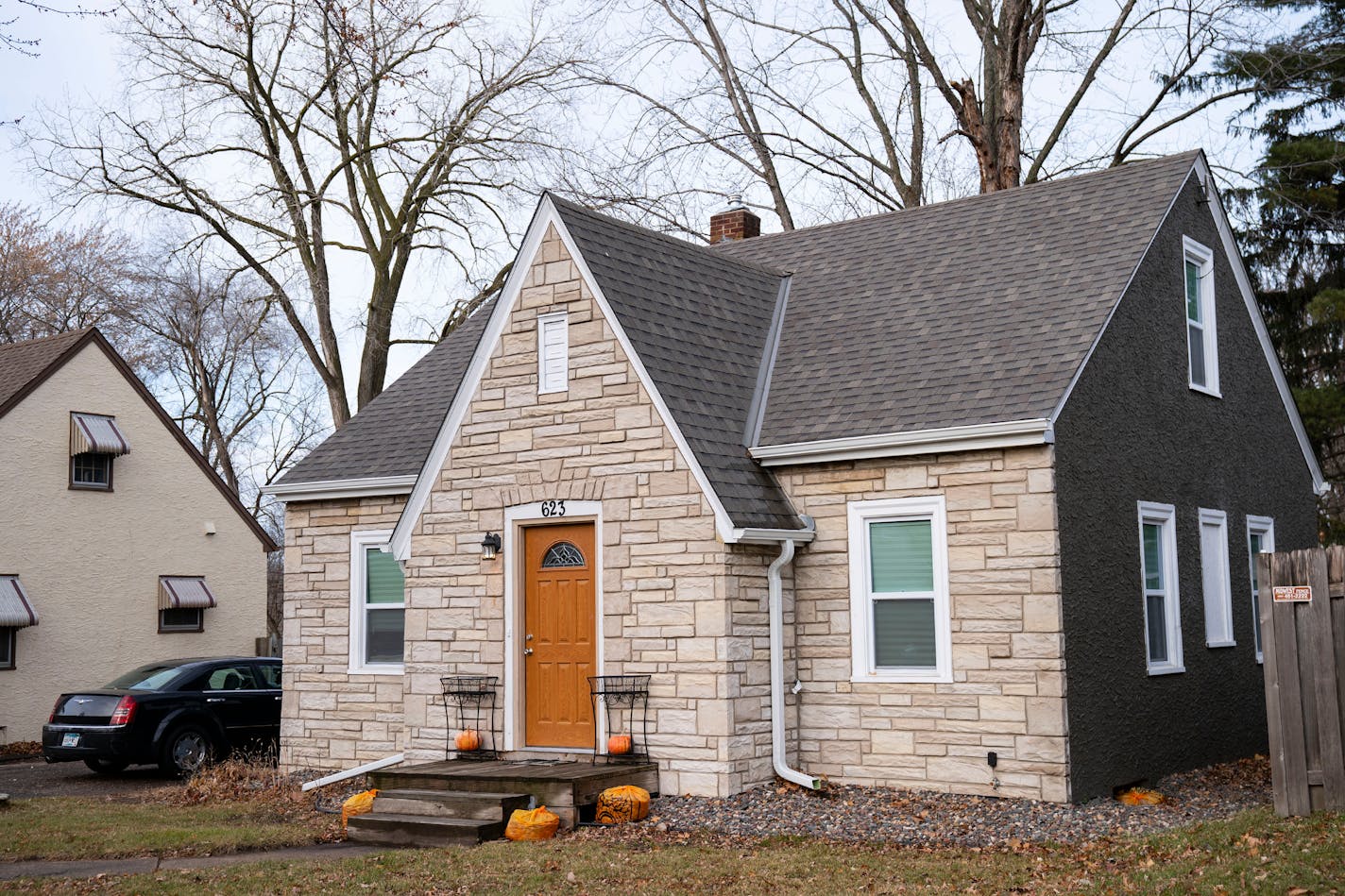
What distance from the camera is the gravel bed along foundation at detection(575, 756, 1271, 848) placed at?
1013 centimetres

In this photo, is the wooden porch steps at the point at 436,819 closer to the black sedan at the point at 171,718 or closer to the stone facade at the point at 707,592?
the stone facade at the point at 707,592

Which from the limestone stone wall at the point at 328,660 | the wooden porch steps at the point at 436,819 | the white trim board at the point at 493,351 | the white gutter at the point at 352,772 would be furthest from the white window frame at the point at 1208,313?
the white gutter at the point at 352,772

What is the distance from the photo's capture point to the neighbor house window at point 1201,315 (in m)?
14.8

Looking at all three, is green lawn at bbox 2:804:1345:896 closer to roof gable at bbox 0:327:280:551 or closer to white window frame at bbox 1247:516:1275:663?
white window frame at bbox 1247:516:1275:663

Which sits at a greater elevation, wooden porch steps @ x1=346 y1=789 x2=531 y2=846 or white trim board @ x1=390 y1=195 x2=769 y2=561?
white trim board @ x1=390 y1=195 x2=769 y2=561

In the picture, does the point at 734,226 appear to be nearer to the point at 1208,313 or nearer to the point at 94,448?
the point at 1208,313

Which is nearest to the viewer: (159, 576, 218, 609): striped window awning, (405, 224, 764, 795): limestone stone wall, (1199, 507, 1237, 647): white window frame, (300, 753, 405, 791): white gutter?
(405, 224, 764, 795): limestone stone wall

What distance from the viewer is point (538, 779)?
36.7 feet

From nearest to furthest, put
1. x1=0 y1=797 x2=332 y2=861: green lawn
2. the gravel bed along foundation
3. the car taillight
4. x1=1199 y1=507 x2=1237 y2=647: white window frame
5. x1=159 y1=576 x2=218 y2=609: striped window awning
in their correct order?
1. the gravel bed along foundation
2. x1=0 y1=797 x2=332 y2=861: green lawn
3. x1=1199 y1=507 x2=1237 y2=647: white window frame
4. the car taillight
5. x1=159 y1=576 x2=218 y2=609: striped window awning

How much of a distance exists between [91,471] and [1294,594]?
19395mm

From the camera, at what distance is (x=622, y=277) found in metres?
13.2

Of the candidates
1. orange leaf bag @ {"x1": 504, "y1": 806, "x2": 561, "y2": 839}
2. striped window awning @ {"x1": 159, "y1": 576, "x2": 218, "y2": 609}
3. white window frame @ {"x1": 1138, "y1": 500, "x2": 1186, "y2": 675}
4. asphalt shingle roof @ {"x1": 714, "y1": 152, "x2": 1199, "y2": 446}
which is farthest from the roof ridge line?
striped window awning @ {"x1": 159, "y1": 576, "x2": 218, "y2": 609}

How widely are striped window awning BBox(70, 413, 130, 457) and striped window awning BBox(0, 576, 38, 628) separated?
7.80 feet

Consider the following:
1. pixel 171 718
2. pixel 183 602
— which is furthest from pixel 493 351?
pixel 183 602
